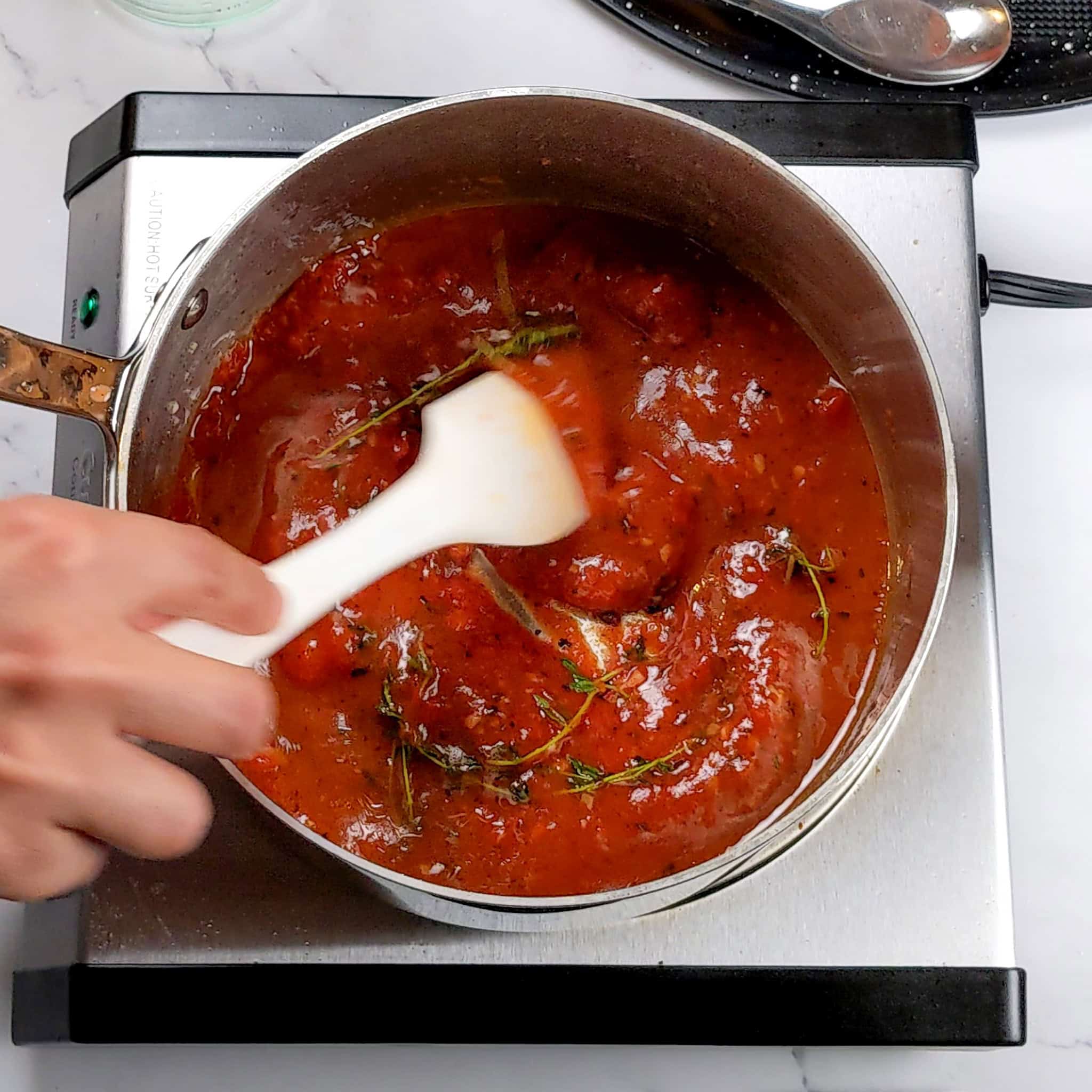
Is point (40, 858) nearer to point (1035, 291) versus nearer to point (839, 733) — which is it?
point (839, 733)

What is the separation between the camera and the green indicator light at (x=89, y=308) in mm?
833

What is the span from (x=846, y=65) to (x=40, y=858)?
821 mm

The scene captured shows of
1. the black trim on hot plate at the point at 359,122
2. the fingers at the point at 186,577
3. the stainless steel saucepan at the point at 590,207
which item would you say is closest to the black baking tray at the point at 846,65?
the black trim on hot plate at the point at 359,122

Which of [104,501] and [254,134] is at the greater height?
[254,134]

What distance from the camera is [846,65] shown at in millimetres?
961

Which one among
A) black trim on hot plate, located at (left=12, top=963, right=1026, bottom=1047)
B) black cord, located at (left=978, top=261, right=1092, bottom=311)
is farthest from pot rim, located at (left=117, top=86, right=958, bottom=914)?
black cord, located at (left=978, top=261, right=1092, bottom=311)

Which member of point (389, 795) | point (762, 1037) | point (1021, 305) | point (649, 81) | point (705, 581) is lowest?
point (762, 1037)

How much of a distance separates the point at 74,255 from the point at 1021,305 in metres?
0.71

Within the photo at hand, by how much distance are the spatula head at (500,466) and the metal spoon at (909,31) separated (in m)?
0.43

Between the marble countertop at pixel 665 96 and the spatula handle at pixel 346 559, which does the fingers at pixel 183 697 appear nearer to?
the spatula handle at pixel 346 559

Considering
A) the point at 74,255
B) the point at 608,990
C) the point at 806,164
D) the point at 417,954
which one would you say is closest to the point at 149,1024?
the point at 417,954

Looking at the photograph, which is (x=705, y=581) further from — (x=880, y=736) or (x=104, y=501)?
(x=104, y=501)

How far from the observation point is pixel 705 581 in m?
0.74

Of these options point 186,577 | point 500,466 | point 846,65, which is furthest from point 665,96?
point 186,577
